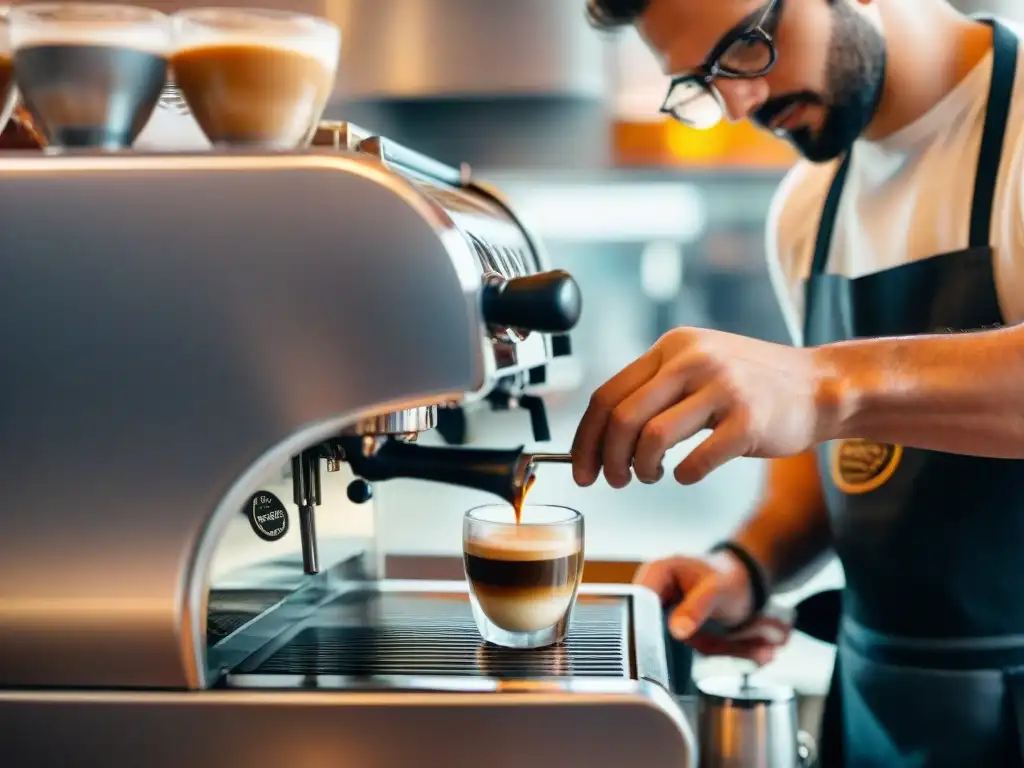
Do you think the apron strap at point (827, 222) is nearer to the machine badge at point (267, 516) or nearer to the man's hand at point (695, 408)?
the man's hand at point (695, 408)

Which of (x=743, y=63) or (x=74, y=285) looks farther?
(x=743, y=63)

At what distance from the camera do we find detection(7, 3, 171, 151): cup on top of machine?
2.28 ft

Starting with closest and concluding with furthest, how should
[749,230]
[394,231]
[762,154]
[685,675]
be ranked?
[394,231]
[685,675]
[762,154]
[749,230]

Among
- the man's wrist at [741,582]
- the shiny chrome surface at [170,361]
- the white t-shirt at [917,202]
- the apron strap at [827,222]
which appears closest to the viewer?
the shiny chrome surface at [170,361]

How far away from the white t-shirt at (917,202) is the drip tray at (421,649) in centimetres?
55

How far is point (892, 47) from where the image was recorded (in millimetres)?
1279

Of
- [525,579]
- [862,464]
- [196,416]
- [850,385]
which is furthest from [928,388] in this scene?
[196,416]

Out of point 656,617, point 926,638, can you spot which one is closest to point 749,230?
point 926,638

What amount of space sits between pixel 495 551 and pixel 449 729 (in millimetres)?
181

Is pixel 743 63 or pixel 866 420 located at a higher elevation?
pixel 743 63

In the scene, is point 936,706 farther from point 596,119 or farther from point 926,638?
point 596,119

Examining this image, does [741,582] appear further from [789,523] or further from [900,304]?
[900,304]

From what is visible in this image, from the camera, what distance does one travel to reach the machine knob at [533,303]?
2.22ft

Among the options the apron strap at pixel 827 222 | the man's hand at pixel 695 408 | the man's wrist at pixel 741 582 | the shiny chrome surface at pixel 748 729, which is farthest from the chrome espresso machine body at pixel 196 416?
the apron strap at pixel 827 222
